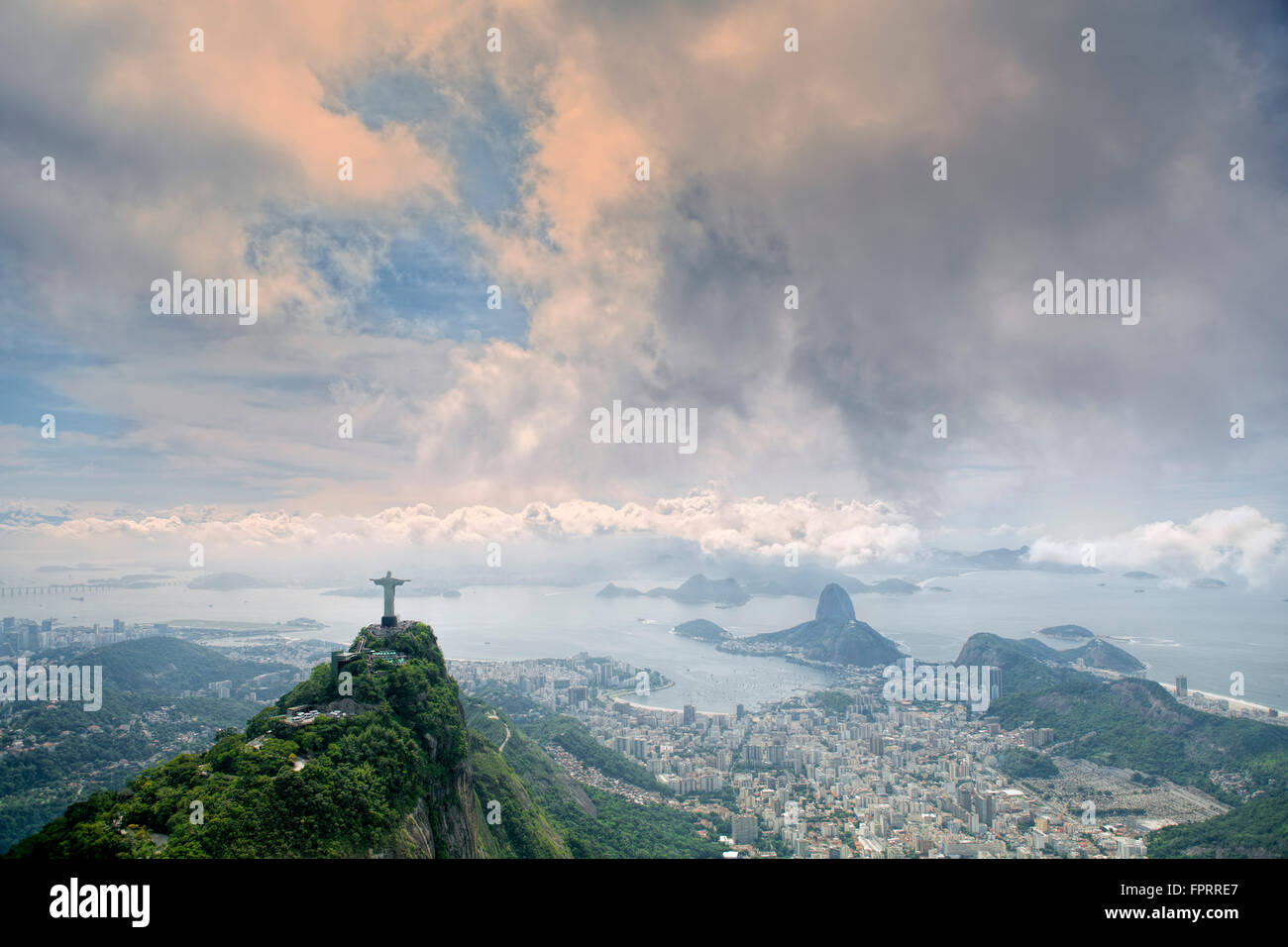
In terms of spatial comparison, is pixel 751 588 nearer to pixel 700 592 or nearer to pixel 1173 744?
pixel 700 592

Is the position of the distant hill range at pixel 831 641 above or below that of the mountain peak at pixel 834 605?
below

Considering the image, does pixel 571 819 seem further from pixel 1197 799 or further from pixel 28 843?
pixel 1197 799

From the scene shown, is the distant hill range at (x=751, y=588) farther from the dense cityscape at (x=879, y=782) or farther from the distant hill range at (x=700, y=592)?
the dense cityscape at (x=879, y=782)

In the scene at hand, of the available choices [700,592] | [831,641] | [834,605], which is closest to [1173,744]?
[831,641]

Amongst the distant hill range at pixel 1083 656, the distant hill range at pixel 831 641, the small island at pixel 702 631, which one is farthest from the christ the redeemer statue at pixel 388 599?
the small island at pixel 702 631

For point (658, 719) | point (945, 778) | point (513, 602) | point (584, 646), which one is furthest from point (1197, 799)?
point (513, 602)

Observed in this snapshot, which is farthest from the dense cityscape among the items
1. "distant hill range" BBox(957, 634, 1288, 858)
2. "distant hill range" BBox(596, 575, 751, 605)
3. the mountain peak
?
"distant hill range" BBox(596, 575, 751, 605)

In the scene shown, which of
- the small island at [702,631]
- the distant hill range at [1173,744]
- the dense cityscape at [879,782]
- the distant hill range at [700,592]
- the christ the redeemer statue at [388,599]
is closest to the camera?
the christ the redeemer statue at [388,599]
